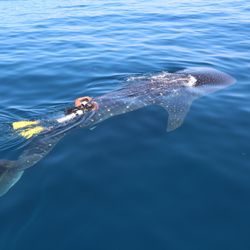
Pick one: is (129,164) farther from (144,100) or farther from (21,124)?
(144,100)

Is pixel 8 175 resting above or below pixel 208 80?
above

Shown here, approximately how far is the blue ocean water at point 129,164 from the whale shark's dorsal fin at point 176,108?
0.69ft

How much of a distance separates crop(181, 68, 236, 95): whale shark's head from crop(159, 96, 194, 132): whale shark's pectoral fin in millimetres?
1156

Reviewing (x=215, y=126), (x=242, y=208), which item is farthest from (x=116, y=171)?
(x=215, y=126)

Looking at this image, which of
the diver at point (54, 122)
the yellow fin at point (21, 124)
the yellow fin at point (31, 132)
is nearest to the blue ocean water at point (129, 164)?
the diver at point (54, 122)

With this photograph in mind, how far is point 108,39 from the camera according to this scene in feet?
70.4

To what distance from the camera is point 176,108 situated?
1187cm

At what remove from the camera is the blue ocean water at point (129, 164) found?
7.10 m

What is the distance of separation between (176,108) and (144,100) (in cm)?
121

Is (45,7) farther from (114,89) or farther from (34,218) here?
(34,218)

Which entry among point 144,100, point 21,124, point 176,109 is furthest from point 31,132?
point 176,109

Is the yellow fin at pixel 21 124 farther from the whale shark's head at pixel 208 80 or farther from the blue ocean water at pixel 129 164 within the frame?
the whale shark's head at pixel 208 80

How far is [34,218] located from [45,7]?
28.1 m

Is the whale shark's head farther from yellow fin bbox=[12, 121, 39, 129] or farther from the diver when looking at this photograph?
yellow fin bbox=[12, 121, 39, 129]
